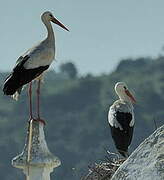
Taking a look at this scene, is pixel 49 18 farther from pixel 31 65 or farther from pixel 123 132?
pixel 123 132

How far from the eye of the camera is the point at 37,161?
782cm

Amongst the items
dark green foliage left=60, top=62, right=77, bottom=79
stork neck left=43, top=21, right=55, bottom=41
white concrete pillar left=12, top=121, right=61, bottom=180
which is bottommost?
white concrete pillar left=12, top=121, right=61, bottom=180

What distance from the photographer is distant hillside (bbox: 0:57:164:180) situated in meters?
137

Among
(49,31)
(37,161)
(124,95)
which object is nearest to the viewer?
(37,161)

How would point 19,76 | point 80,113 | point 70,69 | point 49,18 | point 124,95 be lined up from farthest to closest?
point 70,69 → point 80,113 → point 124,95 → point 49,18 → point 19,76

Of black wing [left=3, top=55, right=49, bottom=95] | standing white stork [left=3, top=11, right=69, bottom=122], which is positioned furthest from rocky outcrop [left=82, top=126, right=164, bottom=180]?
standing white stork [left=3, top=11, right=69, bottom=122]

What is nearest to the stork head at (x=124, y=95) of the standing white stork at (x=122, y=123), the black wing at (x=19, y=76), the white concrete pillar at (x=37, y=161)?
the standing white stork at (x=122, y=123)

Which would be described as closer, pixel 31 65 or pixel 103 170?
pixel 103 170

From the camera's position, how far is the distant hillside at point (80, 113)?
137 meters

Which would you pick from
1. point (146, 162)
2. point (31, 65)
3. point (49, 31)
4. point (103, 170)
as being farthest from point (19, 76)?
point (146, 162)

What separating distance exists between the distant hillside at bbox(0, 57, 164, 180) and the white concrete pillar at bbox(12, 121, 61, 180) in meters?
120

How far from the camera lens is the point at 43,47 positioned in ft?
37.5

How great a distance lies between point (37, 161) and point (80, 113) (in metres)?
149

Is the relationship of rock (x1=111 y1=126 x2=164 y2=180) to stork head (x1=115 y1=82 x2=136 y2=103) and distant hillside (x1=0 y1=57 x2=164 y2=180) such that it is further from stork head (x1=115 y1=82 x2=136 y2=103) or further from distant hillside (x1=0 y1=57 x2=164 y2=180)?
distant hillside (x1=0 y1=57 x2=164 y2=180)
